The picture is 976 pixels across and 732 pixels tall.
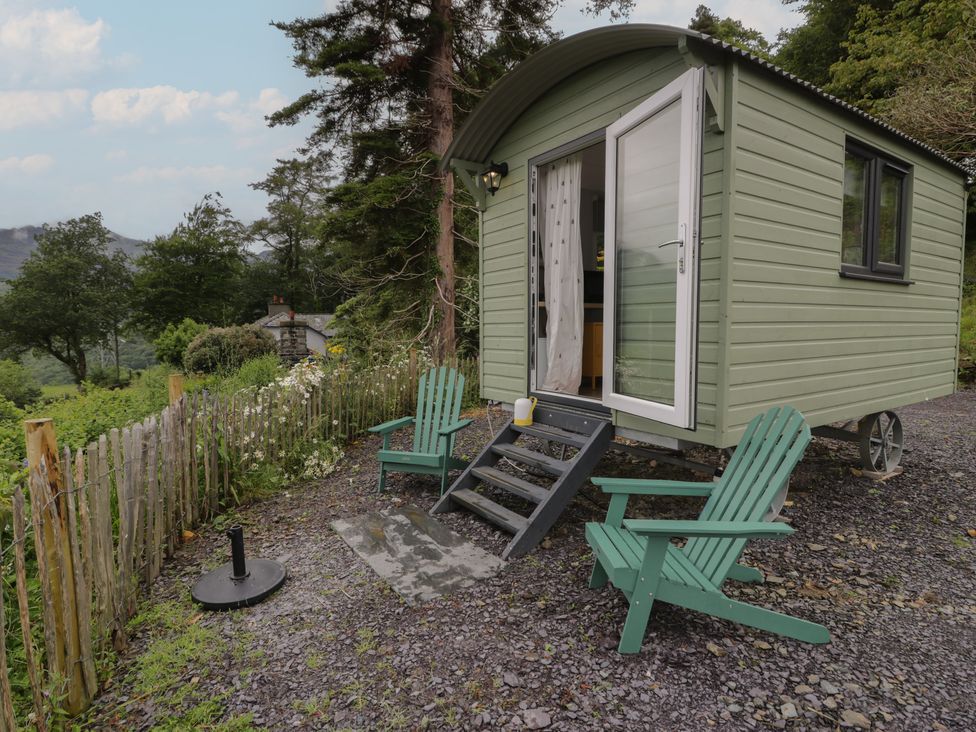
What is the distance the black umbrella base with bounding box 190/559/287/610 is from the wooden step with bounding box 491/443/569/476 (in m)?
1.72

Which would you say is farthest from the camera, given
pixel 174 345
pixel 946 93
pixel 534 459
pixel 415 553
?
pixel 174 345

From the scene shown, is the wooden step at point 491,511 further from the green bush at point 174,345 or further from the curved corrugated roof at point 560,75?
the green bush at point 174,345

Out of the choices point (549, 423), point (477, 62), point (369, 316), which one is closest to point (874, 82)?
point (477, 62)

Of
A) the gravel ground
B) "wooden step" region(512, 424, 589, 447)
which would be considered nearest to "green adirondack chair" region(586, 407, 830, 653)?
the gravel ground

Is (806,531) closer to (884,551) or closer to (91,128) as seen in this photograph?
(884,551)

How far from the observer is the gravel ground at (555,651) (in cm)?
188

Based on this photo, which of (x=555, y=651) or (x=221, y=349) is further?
(x=221, y=349)

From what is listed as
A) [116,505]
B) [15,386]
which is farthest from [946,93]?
[15,386]

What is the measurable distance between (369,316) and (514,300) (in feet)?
20.7

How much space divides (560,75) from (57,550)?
419 cm

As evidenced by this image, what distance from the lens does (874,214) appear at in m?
4.13

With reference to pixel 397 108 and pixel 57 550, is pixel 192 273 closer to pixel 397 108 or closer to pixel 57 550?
pixel 397 108

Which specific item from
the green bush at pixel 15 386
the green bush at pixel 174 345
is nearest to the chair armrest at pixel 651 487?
the green bush at pixel 15 386

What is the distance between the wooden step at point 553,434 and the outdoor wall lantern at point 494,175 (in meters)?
2.29
